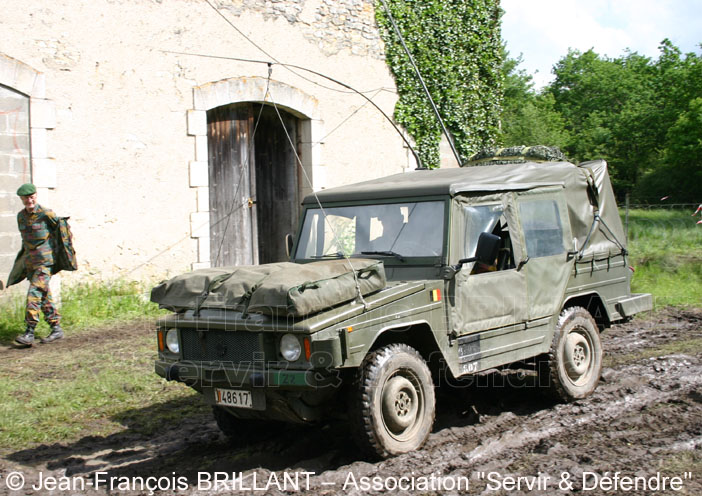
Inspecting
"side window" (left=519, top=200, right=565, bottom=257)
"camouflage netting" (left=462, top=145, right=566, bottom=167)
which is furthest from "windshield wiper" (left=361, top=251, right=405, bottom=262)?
"camouflage netting" (left=462, top=145, right=566, bottom=167)

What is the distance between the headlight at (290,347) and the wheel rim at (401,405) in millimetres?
646

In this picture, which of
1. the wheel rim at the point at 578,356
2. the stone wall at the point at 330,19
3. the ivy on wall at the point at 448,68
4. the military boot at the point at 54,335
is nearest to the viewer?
the wheel rim at the point at 578,356

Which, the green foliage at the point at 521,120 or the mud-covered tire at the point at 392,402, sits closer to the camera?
the mud-covered tire at the point at 392,402

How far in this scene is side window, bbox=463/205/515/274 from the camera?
567 cm

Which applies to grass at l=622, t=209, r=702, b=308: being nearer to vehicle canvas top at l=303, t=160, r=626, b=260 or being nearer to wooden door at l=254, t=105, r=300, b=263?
vehicle canvas top at l=303, t=160, r=626, b=260

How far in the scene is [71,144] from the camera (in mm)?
9586

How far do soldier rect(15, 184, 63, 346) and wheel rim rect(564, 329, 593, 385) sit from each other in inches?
232

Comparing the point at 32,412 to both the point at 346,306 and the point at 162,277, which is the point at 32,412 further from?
the point at 162,277

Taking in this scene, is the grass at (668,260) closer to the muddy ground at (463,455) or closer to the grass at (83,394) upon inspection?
the muddy ground at (463,455)

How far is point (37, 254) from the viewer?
27.8 feet

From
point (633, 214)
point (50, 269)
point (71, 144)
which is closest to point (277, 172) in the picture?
point (71, 144)

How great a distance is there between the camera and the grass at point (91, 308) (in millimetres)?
8930

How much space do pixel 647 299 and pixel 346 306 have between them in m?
4.05

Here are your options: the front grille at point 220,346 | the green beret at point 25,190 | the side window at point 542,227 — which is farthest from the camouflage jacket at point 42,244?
the side window at point 542,227
